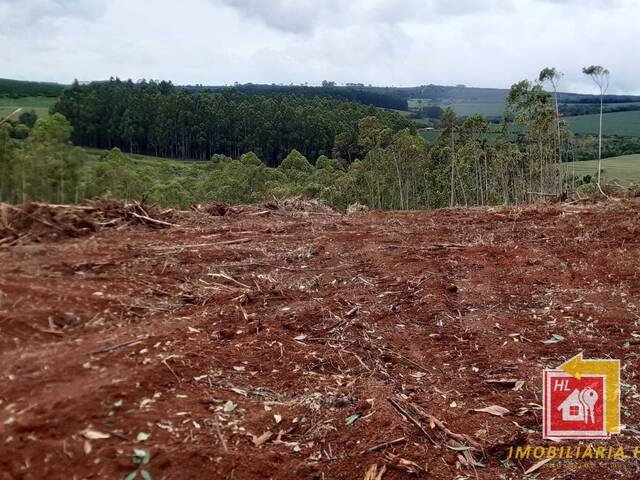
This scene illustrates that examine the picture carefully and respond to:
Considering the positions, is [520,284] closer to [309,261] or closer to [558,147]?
[309,261]

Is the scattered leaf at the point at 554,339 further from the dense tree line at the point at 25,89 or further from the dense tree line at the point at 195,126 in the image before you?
the dense tree line at the point at 25,89

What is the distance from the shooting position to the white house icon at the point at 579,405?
2412mm

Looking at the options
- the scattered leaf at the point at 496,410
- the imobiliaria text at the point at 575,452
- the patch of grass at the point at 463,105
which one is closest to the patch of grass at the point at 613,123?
the patch of grass at the point at 463,105

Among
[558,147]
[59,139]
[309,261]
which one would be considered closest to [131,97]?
[59,139]

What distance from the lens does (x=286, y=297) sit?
4.04m

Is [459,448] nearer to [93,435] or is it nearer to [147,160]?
[93,435]

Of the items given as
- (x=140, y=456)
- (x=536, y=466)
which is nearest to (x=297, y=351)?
(x=140, y=456)

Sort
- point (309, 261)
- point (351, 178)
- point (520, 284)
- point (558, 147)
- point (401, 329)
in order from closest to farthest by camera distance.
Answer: point (401, 329) → point (520, 284) → point (309, 261) → point (558, 147) → point (351, 178)

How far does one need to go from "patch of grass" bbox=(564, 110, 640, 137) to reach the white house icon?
61666 mm

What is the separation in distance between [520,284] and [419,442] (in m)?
2.52

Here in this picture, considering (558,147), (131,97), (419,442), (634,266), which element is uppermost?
(131,97)

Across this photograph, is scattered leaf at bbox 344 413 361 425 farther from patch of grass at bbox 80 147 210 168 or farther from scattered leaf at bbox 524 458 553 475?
patch of grass at bbox 80 147 210 168

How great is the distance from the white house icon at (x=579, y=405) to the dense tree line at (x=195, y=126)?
53474mm

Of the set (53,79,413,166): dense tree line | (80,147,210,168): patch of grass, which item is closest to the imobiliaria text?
(80,147,210,168): patch of grass
